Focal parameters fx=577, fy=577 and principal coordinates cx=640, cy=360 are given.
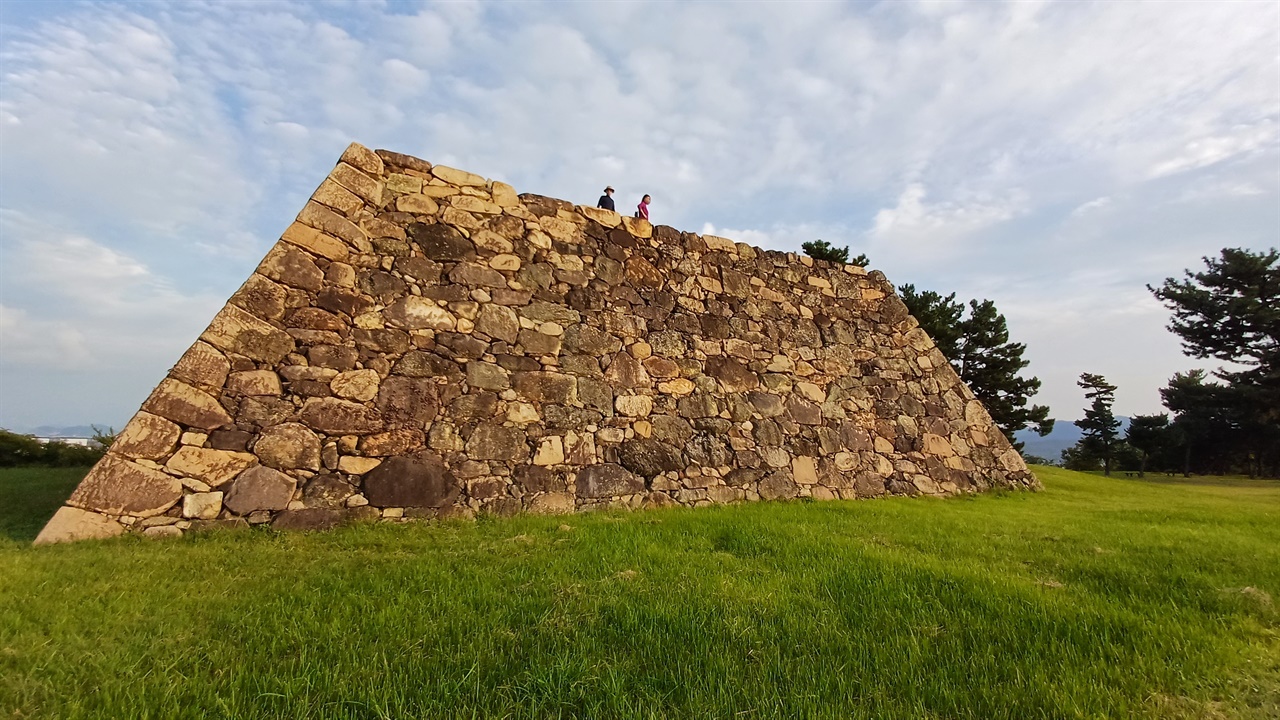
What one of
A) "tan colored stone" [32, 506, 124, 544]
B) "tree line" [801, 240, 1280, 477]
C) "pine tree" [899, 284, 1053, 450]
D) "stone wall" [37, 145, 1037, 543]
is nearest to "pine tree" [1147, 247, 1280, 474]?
"tree line" [801, 240, 1280, 477]

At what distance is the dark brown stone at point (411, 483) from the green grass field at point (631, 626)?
0.68 metres

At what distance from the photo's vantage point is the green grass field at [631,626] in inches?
91.8

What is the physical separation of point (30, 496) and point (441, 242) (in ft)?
18.9

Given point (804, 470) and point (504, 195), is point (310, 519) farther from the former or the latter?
point (804, 470)

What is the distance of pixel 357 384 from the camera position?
6.21 m

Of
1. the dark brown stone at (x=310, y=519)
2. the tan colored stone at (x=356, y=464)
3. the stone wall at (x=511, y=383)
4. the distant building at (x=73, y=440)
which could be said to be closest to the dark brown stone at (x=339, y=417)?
the stone wall at (x=511, y=383)

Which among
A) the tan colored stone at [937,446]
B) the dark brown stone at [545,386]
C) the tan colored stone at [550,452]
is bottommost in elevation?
the tan colored stone at [550,452]

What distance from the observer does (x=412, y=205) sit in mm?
7188

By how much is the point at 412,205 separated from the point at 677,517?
4984mm

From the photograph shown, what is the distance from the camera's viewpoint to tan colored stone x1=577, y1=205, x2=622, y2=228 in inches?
336

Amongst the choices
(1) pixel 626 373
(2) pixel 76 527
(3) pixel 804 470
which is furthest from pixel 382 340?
(3) pixel 804 470

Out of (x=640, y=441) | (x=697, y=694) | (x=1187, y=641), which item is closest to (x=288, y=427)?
(x=640, y=441)

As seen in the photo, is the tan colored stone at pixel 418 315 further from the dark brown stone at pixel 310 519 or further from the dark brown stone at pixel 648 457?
the dark brown stone at pixel 648 457

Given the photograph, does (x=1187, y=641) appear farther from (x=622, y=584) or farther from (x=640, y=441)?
(x=640, y=441)
